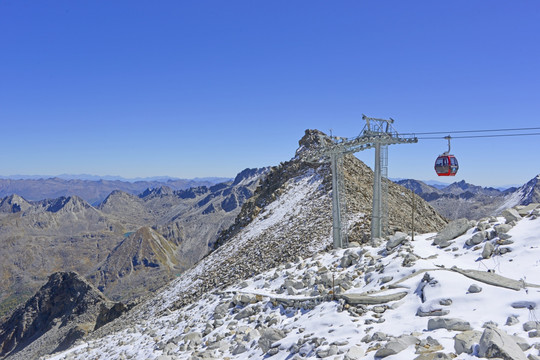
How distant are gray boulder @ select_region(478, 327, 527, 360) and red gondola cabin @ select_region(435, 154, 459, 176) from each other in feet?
45.5

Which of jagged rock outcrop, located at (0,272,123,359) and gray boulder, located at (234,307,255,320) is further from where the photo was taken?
jagged rock outcrop, located at (0,272,123,359)

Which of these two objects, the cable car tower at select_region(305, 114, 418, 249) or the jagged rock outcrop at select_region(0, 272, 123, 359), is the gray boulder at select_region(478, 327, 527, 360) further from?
the jagged rock outcrop at select_region(0, 272, 123, 359)

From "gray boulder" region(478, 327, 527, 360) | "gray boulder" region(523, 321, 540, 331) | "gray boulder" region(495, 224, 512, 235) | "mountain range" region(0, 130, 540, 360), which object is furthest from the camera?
"gray boulder" region(495, 224, 512, 235)

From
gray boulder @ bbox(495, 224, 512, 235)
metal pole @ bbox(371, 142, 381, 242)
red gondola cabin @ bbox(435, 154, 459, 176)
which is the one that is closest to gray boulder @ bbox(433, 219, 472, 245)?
gray boulder @ bbox(495, 224, 512, 235)

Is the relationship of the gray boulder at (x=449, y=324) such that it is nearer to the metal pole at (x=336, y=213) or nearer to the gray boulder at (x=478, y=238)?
the gray boulder at (x=478, y=238)

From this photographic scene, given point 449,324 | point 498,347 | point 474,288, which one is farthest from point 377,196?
point 498,347

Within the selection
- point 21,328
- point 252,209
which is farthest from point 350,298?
point 21,328

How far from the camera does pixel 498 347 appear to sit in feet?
31.4

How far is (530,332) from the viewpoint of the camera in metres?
10.5

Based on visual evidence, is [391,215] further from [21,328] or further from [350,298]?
[21,328]

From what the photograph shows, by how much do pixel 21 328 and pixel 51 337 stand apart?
29.7m

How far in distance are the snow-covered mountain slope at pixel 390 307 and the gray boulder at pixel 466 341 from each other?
0.09ft

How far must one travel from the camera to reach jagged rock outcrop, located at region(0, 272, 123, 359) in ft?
264

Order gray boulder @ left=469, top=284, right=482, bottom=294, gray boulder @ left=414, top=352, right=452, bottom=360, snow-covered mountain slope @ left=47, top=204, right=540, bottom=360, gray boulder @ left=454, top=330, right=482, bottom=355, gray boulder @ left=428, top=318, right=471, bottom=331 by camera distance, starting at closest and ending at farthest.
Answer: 1. gray boulder @ left=414, top=352, right=452, bottom=360
2. gray boulder @ left=454, top=330, right=482, bottom=355
3. snow-covered mountain slope @ left=47, top=204, right=540, bottom=360
4. gray boulder @ left=428, top=318, right=471, bottom=331
5. gray boulder @ left=469, top=284, right=482, bottom=294
